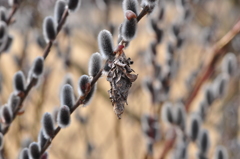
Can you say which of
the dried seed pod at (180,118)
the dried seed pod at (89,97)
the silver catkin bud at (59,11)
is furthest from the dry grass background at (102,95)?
the dried seed pod at (89,97)

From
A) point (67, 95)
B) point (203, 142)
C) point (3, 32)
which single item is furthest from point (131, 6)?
point (203, 142)

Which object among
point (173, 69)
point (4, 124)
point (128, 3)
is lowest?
point (4, 124)

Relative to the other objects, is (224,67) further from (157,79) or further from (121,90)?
(121,90)

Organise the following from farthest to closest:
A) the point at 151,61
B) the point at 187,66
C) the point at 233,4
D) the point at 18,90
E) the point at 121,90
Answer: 1. the point at 187,66
2. the point at 233,4
3. the point at 151,61
4. the point at 18,90
5. the point at 121,90

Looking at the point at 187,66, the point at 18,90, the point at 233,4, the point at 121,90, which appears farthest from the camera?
the point at 187,66

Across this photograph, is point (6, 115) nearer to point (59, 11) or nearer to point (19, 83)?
point (19, 83)

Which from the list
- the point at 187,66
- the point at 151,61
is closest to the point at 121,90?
the point at 151,61

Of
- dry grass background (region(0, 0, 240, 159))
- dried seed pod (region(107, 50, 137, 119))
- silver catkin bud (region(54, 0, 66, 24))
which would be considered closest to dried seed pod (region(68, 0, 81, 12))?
silver catkin bud (region(54, 0, 66, 24))

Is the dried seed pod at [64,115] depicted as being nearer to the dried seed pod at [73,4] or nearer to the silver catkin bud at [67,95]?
the silver catkin bud at [67,95]
